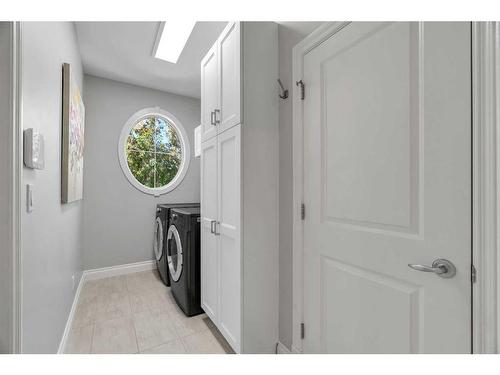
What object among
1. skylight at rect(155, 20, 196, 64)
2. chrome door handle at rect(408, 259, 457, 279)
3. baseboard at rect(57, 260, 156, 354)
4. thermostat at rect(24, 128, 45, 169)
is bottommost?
baseboard at rect(57, 260, 156, 354)

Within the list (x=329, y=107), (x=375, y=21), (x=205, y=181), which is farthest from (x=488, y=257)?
(x=205, y=181)

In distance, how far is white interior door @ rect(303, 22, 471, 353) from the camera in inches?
30.5

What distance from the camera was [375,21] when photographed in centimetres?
99

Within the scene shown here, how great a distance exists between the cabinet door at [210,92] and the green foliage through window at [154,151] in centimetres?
174

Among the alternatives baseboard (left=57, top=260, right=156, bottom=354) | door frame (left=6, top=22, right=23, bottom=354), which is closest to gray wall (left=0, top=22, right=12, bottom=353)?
door frame (left=6, top=22, right=23, bottom=354)

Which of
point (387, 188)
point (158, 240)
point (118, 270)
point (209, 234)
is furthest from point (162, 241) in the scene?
point (387, 188)

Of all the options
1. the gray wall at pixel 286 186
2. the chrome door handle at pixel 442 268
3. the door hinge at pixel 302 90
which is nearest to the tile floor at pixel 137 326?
the gray wall at pixel 286 186

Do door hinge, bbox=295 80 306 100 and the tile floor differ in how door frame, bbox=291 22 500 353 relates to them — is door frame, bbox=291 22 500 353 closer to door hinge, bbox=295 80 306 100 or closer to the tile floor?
door hinge, bbox=295 80 306 100

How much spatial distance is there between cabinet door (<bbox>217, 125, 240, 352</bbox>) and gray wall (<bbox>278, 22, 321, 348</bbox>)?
295 millimetres

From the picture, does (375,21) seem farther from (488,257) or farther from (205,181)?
(205,181)

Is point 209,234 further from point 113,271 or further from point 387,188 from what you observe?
point 113,271

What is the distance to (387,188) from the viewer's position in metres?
0.96

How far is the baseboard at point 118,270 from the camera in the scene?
288cm

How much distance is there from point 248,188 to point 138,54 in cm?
215
